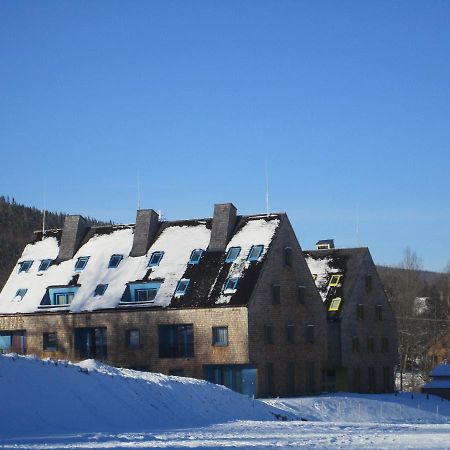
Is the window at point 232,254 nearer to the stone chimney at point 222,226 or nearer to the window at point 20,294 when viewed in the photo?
the stone chimney at point 222,226

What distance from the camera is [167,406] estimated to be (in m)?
41.3

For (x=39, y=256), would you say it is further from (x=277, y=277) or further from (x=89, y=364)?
(x=89, y=364)

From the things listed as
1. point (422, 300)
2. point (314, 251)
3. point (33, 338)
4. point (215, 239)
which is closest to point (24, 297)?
point (33, 338)

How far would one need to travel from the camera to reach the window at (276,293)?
64.2m

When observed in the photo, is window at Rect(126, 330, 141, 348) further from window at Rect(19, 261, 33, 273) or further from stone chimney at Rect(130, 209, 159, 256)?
window at Rect(19, 261, 33, 273)

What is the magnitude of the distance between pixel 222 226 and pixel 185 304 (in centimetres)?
600

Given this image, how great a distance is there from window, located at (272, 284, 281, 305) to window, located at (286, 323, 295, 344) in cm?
185

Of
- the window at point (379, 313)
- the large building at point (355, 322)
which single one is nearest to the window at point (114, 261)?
the large building at point (355, 322)

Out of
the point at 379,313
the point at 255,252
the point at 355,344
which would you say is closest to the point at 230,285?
the point at 255,252

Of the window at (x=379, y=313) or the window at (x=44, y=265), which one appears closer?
the window at (x=44, y=265)

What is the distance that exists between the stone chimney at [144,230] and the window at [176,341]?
6.62 metres

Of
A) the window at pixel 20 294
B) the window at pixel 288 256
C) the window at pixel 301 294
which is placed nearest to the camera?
the window at pixel 288 256

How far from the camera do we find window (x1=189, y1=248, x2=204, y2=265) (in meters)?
66.3

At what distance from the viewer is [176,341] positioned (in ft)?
211
